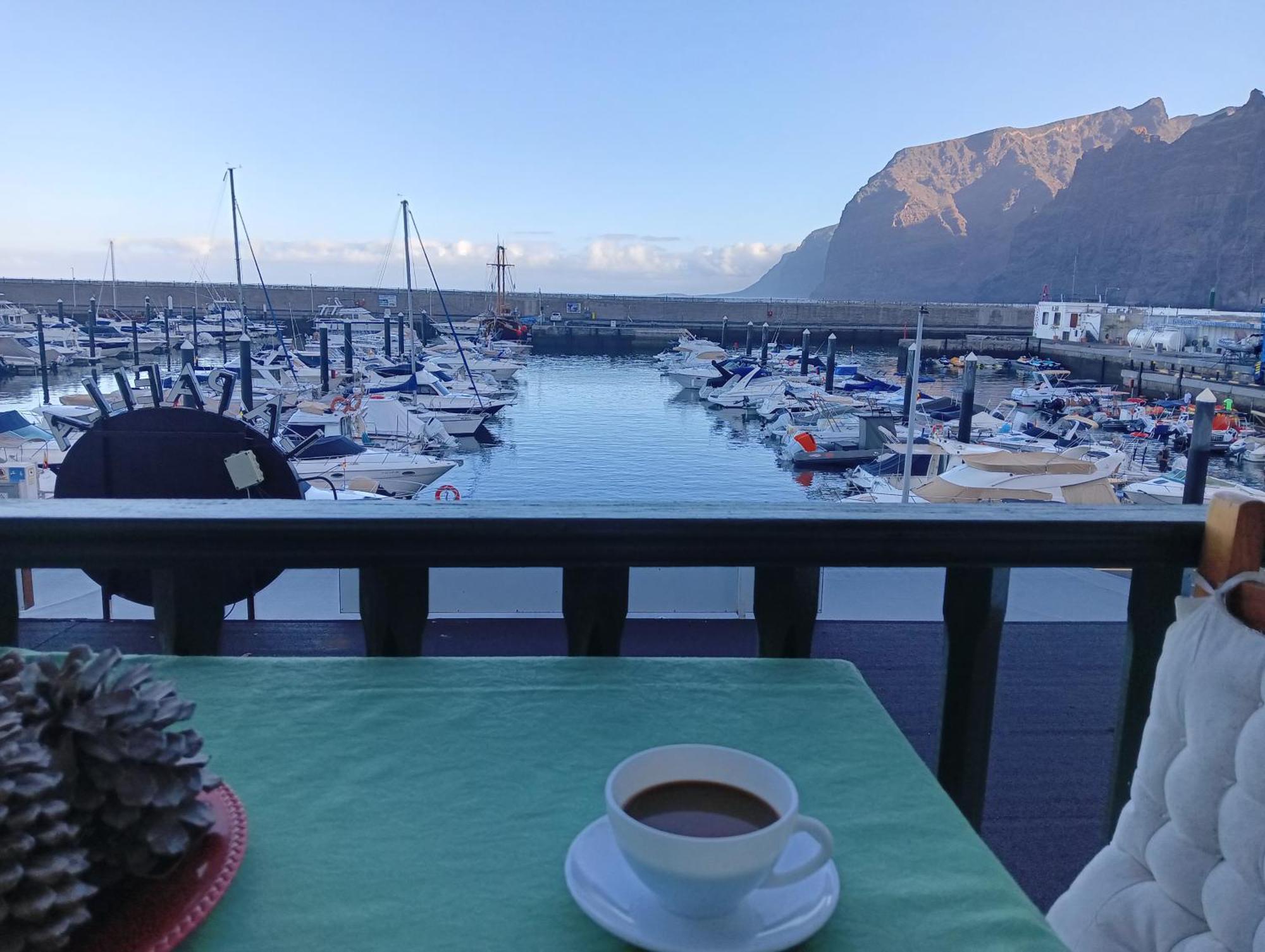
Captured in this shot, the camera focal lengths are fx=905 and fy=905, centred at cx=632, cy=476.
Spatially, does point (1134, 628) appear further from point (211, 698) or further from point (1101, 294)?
point (1101, 294)

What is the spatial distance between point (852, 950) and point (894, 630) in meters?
4.49

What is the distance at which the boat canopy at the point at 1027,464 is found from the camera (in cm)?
1557

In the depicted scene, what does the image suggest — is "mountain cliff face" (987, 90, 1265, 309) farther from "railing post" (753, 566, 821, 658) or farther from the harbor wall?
"railing post" (753, 566, 821, 658)

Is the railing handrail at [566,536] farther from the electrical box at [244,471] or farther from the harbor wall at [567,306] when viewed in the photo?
the harbor wall at [567,306]

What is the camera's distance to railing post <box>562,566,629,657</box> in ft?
4.44

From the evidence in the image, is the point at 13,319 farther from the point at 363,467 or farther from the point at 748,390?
the point at 363,467

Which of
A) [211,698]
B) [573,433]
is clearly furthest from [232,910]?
[573,433]

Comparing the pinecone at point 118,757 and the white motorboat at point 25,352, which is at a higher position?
Answer: the pinecone at point 118,757

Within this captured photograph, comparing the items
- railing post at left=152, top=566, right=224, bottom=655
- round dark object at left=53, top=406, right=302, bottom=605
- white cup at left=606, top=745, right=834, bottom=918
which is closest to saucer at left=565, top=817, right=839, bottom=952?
white cup at left=606, top=745, right=834, bottom=918

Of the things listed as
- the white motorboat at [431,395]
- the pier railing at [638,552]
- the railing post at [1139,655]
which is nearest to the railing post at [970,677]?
the pier railing at [638,552]

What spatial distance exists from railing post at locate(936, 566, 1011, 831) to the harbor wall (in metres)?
59.0

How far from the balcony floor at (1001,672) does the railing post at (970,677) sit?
5.92ft

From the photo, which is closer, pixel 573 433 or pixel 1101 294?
pixel 573 433

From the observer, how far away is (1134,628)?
4.58 ft
